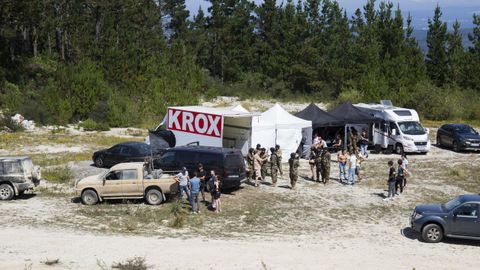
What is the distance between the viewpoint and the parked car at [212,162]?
71.4 feet

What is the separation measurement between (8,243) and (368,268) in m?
9.26

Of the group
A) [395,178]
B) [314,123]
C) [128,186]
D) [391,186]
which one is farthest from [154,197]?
[314,123]

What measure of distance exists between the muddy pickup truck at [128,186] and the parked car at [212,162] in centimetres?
145

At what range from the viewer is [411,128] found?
102 ft

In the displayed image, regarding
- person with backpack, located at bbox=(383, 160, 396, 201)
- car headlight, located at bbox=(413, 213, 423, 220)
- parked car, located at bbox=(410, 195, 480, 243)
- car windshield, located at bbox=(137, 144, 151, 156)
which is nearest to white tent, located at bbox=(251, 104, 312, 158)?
car windshield, located at bbox=(137, 144, 151, 156)

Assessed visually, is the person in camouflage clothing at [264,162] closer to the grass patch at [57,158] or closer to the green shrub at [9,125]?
the grass patch at [57,158]

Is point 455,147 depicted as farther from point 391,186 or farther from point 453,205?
point 453,205

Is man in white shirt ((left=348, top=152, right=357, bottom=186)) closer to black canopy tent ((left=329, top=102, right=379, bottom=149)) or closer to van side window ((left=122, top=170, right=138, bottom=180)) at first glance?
black canopy tent ((left=329, top=102, right=379, bottom=149))

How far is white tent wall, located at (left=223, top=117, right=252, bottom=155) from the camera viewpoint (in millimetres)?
27452

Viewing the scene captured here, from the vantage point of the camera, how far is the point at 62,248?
15.8 metres

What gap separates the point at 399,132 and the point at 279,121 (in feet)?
21.6

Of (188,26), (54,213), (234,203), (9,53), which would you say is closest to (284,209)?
(234,203)

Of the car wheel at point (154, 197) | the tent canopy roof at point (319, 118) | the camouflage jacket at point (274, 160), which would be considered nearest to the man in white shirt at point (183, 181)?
the car wheel at point (154, 197)

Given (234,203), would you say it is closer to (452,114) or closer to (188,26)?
(452,114)
